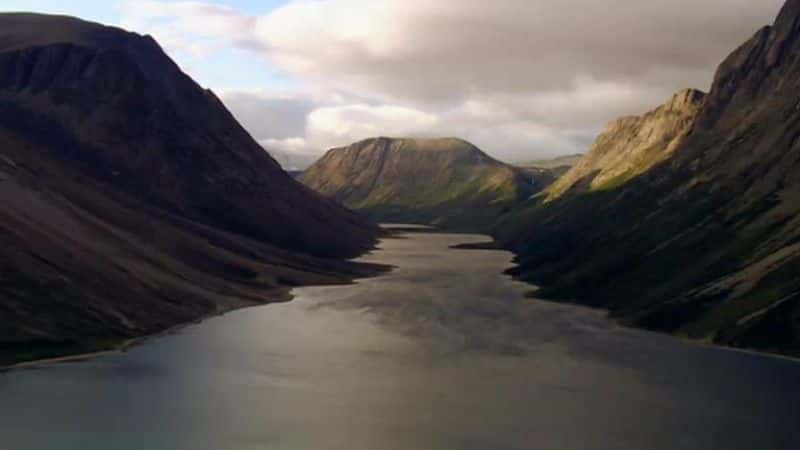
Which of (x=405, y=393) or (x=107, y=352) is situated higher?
(x=107, y=352)

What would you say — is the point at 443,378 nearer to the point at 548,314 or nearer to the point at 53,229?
the point at 548,314

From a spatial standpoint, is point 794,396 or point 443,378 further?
point 443,378

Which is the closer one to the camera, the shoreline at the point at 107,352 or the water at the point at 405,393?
the water at the point at 405,393

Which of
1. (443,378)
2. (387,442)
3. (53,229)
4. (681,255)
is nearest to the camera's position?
(387,442)

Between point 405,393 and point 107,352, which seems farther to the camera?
point 107,352

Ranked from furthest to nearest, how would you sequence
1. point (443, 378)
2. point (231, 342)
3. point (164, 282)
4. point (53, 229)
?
point (164, 282), point (53, 229), point (231, 342), point (443, 378)

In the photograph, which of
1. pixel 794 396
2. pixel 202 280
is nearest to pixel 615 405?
pixel 794 396

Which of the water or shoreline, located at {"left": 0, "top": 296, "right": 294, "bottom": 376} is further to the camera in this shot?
shoreline, located at {"left": 0, "top": 296, "right": 294, "bottom": 376}

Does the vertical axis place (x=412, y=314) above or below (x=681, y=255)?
below
